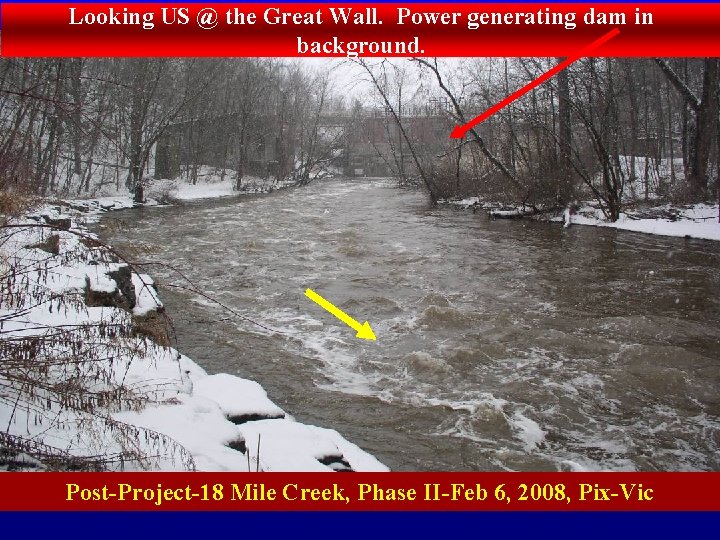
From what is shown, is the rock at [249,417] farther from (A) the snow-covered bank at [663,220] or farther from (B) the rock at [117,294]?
(A) the snow-covered bank at [663,220]

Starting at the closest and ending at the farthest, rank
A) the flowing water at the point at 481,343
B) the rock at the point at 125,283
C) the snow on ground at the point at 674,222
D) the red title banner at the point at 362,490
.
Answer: the red title banner at the point at 362,490, the flowing water at the point at 481,343, the rock at the point at 125,283, the snow on ground at the point at 674,222

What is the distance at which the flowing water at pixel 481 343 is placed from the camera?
538 centimetres

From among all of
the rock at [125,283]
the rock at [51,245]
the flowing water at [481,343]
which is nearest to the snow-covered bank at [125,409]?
the flowing water at [481,343]

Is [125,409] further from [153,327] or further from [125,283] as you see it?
[125,283]

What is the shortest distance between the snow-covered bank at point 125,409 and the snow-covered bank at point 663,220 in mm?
15678

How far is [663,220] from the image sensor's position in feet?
59.1

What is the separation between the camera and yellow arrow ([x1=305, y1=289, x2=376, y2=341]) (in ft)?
27.8

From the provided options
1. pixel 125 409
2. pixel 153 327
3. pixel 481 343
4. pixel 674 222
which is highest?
pixel 674 222

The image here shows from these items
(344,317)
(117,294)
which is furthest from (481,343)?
(117,294)

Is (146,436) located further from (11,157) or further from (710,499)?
(11,157)

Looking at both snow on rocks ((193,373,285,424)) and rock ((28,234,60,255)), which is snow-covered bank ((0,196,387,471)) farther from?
rock ((28,234,60,255))

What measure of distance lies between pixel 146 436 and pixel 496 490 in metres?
2.25

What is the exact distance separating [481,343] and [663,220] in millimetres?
13481

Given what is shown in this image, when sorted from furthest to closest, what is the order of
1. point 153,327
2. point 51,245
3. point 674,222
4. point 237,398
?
point 674,222, point 51,245, point 153,327, point 237,398
